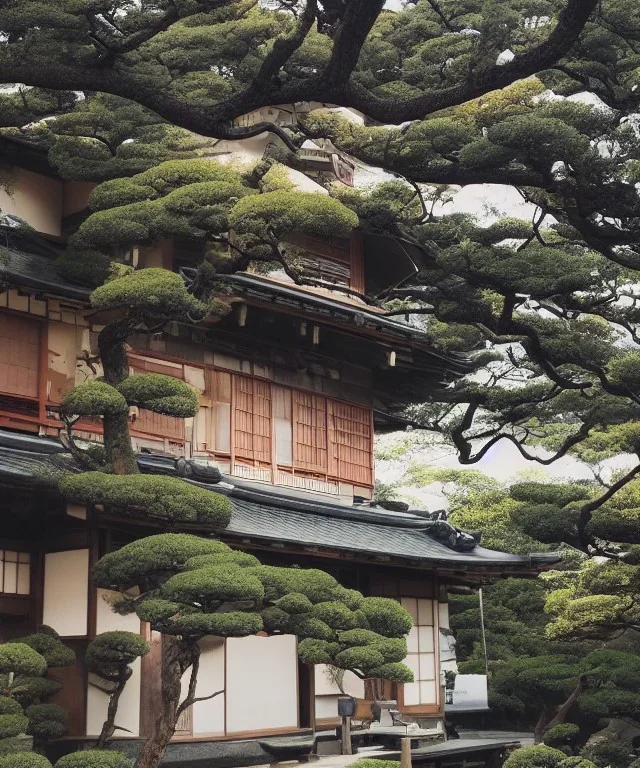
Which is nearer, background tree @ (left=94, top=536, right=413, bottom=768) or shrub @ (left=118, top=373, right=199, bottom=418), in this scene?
background tree @ (left=94, top=536, right=413, bottom=768)

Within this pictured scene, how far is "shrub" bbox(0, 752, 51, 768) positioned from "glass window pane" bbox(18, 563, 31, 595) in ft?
11.4

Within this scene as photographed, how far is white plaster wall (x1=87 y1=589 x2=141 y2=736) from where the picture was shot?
1420cm

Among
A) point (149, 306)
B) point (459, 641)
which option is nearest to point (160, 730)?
point (149, 306)

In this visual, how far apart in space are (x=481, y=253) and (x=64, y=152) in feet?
21.0

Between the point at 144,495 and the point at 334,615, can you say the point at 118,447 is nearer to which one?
the point at 144,495

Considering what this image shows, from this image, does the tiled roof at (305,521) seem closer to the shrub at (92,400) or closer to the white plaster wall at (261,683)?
the shrub at (92,400)

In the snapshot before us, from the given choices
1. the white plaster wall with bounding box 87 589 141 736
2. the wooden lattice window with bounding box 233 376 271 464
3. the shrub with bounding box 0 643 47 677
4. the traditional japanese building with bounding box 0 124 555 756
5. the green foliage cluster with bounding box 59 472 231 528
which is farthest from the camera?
the wooden lattice window with bounding box 233 376 271 464

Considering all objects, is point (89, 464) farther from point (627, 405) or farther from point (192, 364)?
point (627, 405)

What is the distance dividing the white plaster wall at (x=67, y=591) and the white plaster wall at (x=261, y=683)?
8.73 feet

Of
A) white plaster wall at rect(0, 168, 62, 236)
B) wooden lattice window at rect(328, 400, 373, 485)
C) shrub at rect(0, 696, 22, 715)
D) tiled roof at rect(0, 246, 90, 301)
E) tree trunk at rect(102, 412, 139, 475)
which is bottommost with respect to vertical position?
shrub at rect(0, 696, 22, 715)

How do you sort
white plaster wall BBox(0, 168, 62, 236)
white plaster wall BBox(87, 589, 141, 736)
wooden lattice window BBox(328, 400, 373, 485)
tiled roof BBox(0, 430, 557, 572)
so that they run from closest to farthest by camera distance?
white plaster wall BBox(87, 589, 141, 736)
tiled roof BBox(0, 430, 557, 572)
white plaster wall BBox(0, 168, 62, 236)
wooden lattice window BBox(328, 400, 373, 485)

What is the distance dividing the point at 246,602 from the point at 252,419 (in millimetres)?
6998

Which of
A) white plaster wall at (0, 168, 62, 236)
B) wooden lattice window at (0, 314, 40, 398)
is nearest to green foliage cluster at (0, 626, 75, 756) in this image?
wooden lattice window at (0, 314, 40, 398)

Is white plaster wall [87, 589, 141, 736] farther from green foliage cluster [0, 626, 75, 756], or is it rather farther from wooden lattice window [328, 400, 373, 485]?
wooden lattice window [328, 400, 373, 485]
